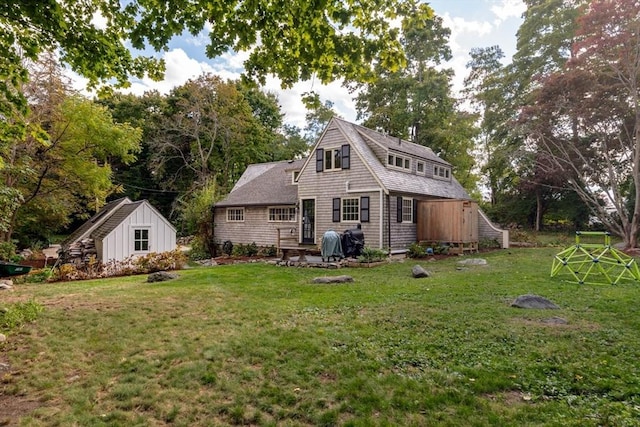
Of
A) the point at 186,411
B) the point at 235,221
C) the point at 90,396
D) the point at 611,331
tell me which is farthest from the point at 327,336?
the point at 235,221

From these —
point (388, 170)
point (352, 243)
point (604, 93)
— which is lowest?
point (352, 243)

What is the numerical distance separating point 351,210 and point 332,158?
9.09 feet

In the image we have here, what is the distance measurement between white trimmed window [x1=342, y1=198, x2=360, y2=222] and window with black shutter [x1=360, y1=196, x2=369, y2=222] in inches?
7.7

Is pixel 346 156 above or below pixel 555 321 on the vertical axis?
above

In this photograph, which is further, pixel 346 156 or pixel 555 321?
pixel 346 156

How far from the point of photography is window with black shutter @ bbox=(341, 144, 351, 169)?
16450mm

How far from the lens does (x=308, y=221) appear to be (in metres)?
18.0

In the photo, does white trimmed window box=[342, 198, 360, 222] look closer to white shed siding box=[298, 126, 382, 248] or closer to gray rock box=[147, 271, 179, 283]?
white shed siding box=[298, 126, 382, 248]

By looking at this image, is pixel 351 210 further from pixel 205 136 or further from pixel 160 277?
pixel 205 136

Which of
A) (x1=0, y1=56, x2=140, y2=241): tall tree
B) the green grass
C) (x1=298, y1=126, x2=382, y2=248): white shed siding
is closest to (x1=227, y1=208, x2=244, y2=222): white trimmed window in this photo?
(x1=298, y1=126, x2=382, y2=248): white shed siding

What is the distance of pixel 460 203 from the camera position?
1622 centimetres

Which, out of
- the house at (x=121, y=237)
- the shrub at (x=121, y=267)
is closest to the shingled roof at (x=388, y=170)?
the shrub at (x=121, y=267)

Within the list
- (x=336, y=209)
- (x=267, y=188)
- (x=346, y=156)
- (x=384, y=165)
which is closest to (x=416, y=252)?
(x=336, y=209)

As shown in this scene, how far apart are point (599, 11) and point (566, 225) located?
53.2 ft
